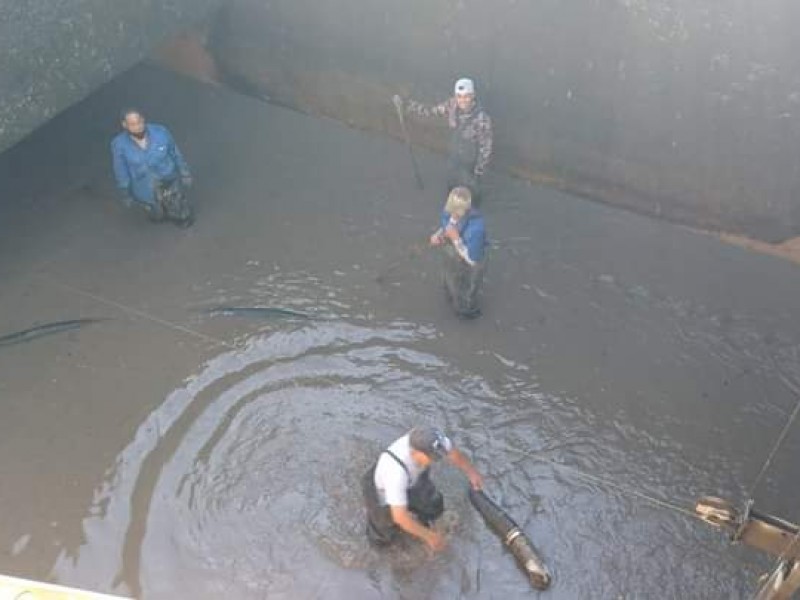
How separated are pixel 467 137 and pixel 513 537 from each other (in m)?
4.32

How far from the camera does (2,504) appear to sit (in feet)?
23.1

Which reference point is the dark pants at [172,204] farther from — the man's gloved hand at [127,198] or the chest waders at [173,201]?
the man's gloved hand at [127,198]

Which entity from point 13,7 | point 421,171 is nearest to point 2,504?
point 13,7

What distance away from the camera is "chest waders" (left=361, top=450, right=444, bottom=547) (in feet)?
20.4

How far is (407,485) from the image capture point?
19.7ft

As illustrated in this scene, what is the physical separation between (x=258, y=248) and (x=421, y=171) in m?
2.25

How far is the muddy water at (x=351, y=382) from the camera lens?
672 centimetres

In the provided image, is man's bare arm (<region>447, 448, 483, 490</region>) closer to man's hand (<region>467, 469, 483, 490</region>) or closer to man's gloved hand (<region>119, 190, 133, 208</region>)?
man's hand (<region>467, 469, 483, 490</region>)

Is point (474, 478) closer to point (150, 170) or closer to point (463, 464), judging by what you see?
point (463, 464)

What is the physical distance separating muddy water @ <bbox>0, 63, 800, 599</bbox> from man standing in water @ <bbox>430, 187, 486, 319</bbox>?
0.29 m

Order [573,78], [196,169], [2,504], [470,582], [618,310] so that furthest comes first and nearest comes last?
[196,169], [573,78], [618,310], [2,504], [470,582]

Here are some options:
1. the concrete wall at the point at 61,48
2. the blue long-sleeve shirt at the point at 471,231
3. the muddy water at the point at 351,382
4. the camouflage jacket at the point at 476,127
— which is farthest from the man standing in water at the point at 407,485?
the concrete wall at the point at 61,48

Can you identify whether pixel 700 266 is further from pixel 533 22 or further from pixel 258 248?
pixel 258 248

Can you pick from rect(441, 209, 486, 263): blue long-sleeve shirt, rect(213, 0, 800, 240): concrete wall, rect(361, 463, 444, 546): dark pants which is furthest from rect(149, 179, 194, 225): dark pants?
rect(361, 463, 444, 546): dark pants
